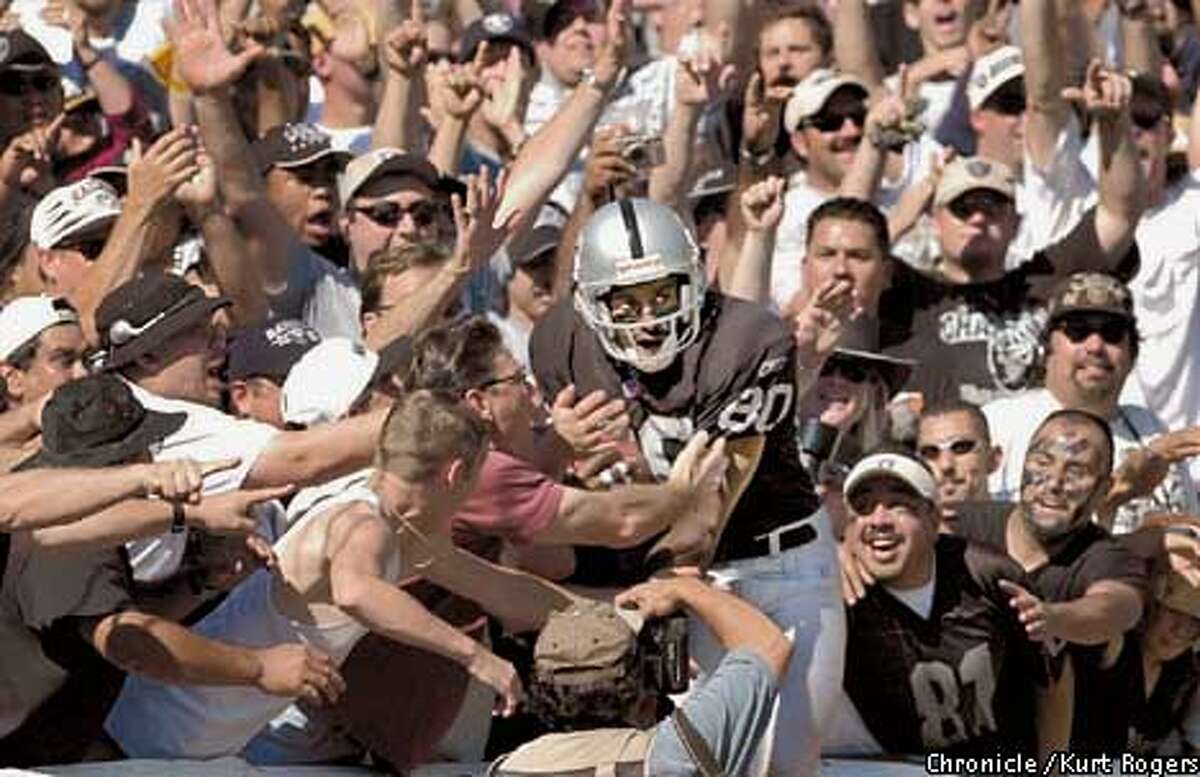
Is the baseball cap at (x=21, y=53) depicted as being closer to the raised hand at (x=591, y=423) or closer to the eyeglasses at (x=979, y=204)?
the eyeglasses at (x=979, y=204)

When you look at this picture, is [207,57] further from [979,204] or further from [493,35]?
[979,204]

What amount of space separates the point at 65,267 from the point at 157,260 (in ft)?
0.92

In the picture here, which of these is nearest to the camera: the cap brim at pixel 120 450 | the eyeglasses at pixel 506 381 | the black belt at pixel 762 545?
the cap brim at pixel 120 450

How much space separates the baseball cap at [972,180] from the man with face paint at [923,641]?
7.74 feet

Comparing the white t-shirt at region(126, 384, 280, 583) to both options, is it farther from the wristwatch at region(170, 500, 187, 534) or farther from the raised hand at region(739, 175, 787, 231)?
the raised hand at region(739, 175, 787, 231)

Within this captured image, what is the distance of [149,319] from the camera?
9500mm

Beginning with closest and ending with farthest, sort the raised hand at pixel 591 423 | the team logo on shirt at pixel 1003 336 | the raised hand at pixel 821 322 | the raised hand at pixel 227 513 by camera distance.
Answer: the raised hand at pixel 227 513 < the raised hand at pixel 591 423 < the raised hand at pixel 821 322 < the team logo on shirt at pixel 1003 336

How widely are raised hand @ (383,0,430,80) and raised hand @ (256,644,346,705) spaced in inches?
152

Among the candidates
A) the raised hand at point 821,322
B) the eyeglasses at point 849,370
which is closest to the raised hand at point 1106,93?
the eyeglasses at point 849,370

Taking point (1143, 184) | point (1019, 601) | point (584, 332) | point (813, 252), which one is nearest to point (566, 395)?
point (584, 332)

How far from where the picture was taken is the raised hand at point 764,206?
10.9 meters

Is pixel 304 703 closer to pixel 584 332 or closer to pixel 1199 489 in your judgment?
pixel 584 332

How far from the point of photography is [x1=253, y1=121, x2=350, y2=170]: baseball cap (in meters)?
11.9

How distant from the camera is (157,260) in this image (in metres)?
11.0
